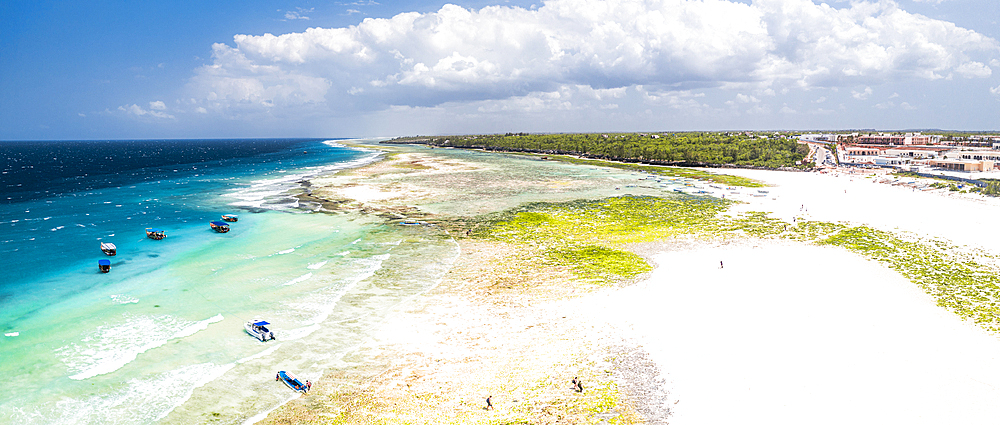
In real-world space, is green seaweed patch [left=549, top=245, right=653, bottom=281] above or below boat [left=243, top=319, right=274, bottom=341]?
above

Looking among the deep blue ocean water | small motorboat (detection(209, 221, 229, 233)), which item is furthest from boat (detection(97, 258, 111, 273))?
small motorboat (detection(209, 221, 229, 233))

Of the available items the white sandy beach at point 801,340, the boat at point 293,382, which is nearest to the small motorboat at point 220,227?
the boat at point 293,382

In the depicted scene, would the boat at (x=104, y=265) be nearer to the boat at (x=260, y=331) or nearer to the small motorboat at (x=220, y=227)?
the small motorboat at (x=220, y=227)

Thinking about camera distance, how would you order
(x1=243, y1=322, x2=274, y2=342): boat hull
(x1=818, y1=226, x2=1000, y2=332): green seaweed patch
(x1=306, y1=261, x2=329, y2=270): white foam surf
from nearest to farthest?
(x1=243, y1=322, x2=274, y2=342): boat hull → (x1=818, y1=226, x2=1000, y2=332): green seaweed patch → (x1=306, y1=261, x2=329, y2=270): white foam surf

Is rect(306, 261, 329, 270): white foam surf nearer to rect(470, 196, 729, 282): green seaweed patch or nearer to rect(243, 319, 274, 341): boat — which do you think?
rect(243, 319, 274, 341): boat

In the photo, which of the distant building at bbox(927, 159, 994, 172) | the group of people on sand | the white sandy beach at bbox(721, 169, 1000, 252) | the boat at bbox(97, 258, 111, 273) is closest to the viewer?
the group of people on sand
